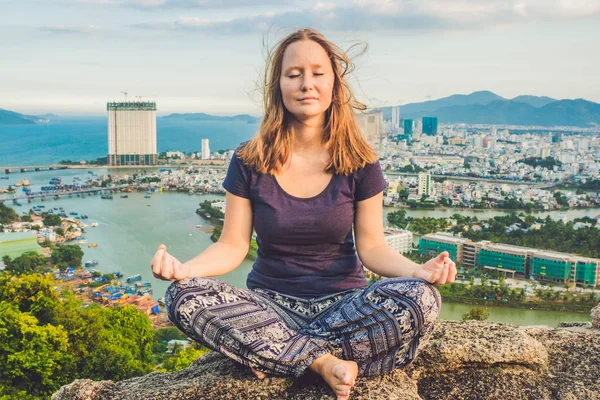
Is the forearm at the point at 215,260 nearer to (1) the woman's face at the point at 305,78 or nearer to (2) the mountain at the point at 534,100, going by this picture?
(1) the woman's face at the point at 305,78

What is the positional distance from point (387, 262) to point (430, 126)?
31.6 m

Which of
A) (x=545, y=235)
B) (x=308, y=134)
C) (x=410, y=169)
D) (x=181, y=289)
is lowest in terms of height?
Answer: (x=545, y=235)

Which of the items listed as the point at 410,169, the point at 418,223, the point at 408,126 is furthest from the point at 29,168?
the point at 408,126

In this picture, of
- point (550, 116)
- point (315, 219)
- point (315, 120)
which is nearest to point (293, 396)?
point (315, 219)

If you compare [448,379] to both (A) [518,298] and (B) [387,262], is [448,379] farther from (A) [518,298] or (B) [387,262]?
(A) [518,298]

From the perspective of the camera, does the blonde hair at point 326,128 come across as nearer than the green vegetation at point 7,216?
Yes

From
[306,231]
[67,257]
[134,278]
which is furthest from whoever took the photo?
[67,257]

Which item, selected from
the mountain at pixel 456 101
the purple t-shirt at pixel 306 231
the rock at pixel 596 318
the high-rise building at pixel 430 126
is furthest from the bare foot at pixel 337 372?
the mountain at pixel 456 101

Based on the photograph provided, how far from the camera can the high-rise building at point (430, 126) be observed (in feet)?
104

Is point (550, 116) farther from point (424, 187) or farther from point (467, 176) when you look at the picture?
point (424, 187)

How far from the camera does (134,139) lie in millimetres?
22938

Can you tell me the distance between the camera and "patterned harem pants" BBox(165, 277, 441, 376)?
754 mm

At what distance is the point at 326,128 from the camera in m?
0.92

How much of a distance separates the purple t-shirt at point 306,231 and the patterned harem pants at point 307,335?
83mm
